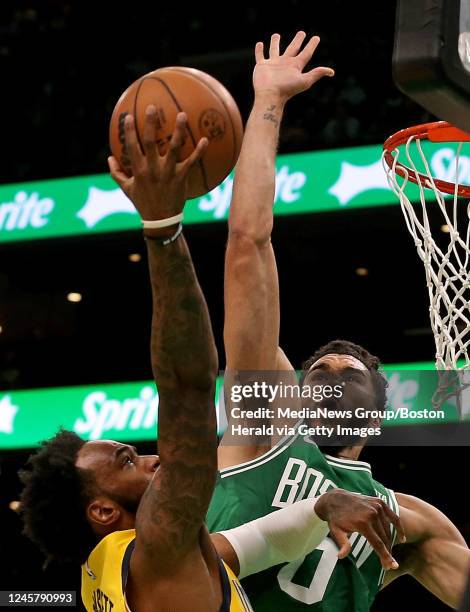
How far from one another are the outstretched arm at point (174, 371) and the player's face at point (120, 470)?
14.3 inches

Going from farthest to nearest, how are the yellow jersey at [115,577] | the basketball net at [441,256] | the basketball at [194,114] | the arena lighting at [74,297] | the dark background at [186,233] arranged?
the arena lighting at [74,297]
the dark background at [186,233]
the basketball net at [441,256]
the yellow jersey at [115,577]
the basketball at [194,114]

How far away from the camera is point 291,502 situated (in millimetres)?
3289

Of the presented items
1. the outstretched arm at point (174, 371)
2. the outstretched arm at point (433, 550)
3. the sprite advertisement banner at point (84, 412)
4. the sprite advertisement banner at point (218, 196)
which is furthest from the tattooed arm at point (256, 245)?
the sprite advertisement banner at point (84, 412)

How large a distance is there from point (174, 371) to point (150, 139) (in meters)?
0.49

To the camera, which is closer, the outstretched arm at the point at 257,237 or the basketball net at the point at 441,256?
the outstretched arm at the point at 257,237

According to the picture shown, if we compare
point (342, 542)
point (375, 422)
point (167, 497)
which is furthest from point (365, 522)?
point (375, 422)

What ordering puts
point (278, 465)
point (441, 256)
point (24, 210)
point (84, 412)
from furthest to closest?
point (24, 210) → point (84, 412) → point (441, 256) → point (278, 465)

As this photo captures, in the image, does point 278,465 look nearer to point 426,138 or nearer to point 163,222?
point 426,138

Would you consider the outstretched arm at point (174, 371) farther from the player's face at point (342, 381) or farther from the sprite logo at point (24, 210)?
the sprite logo at point (24, 210)

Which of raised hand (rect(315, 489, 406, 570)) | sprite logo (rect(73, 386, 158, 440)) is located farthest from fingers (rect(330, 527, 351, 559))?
sprite logo (rect(73, 386, 158, 440))

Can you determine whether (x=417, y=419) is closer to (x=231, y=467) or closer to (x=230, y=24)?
(x=231, y=467)

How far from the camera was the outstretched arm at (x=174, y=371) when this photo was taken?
201 cm

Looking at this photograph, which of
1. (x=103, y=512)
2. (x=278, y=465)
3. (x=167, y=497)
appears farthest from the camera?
(x=278, y=465)

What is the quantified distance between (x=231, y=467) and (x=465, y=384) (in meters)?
0.81
